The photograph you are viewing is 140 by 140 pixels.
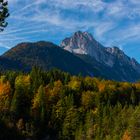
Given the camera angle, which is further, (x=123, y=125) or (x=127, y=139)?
(x=123, y=125)

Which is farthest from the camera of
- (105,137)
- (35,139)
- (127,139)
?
(35,139)

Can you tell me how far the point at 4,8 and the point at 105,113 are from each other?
5786 inches

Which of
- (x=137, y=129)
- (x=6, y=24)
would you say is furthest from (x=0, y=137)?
(x=6, y=24)

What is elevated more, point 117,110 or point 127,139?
point 117,110

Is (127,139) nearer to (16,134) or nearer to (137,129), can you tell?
(137,129)

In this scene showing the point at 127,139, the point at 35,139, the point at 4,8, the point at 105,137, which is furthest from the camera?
the point at 35,139

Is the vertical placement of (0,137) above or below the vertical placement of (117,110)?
below

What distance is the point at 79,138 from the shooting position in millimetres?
190125

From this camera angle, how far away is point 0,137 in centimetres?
18712

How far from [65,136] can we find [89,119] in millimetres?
13554

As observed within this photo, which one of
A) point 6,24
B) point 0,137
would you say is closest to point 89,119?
point 0,137

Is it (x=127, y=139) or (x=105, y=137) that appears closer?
(x=127, y=139)

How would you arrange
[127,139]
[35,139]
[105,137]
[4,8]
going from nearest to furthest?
[4,8] → [127,139] → [105,137] → [35,139]

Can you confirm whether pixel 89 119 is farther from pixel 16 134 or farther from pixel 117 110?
pixel 16 134
